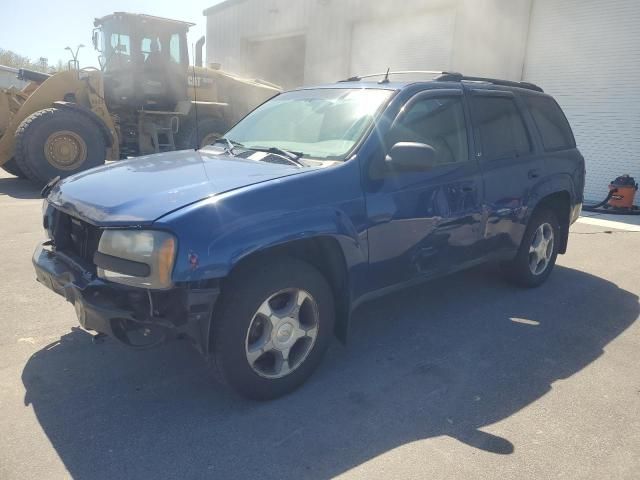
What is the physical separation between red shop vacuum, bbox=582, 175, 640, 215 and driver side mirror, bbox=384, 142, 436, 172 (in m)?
8.02

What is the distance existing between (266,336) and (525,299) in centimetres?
278

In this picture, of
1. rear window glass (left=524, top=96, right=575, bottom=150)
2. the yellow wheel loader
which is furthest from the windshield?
the yellow wheel loader

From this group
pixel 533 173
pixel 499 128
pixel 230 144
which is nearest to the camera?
pixel 230 144

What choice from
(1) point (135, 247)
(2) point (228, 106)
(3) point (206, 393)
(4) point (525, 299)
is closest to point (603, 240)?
(4) point (525, 299)

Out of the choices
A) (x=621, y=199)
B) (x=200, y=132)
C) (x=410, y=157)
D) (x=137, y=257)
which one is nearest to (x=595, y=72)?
(x=621, y=199)

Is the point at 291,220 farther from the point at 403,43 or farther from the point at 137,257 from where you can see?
the point at 403,43

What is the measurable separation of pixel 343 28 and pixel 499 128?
1319 cm

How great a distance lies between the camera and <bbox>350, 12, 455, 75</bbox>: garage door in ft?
44.2

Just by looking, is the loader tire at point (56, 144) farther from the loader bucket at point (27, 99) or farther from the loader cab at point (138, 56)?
the loader cab at point (138, 56)

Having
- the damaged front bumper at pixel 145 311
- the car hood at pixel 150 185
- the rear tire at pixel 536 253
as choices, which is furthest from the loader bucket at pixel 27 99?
the rear tire at pixel 536 253

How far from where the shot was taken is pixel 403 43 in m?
14.5

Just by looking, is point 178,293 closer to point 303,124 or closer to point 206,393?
point 206,393

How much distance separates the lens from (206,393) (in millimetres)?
2994

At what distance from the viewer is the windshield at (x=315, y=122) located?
3377 millimetres
